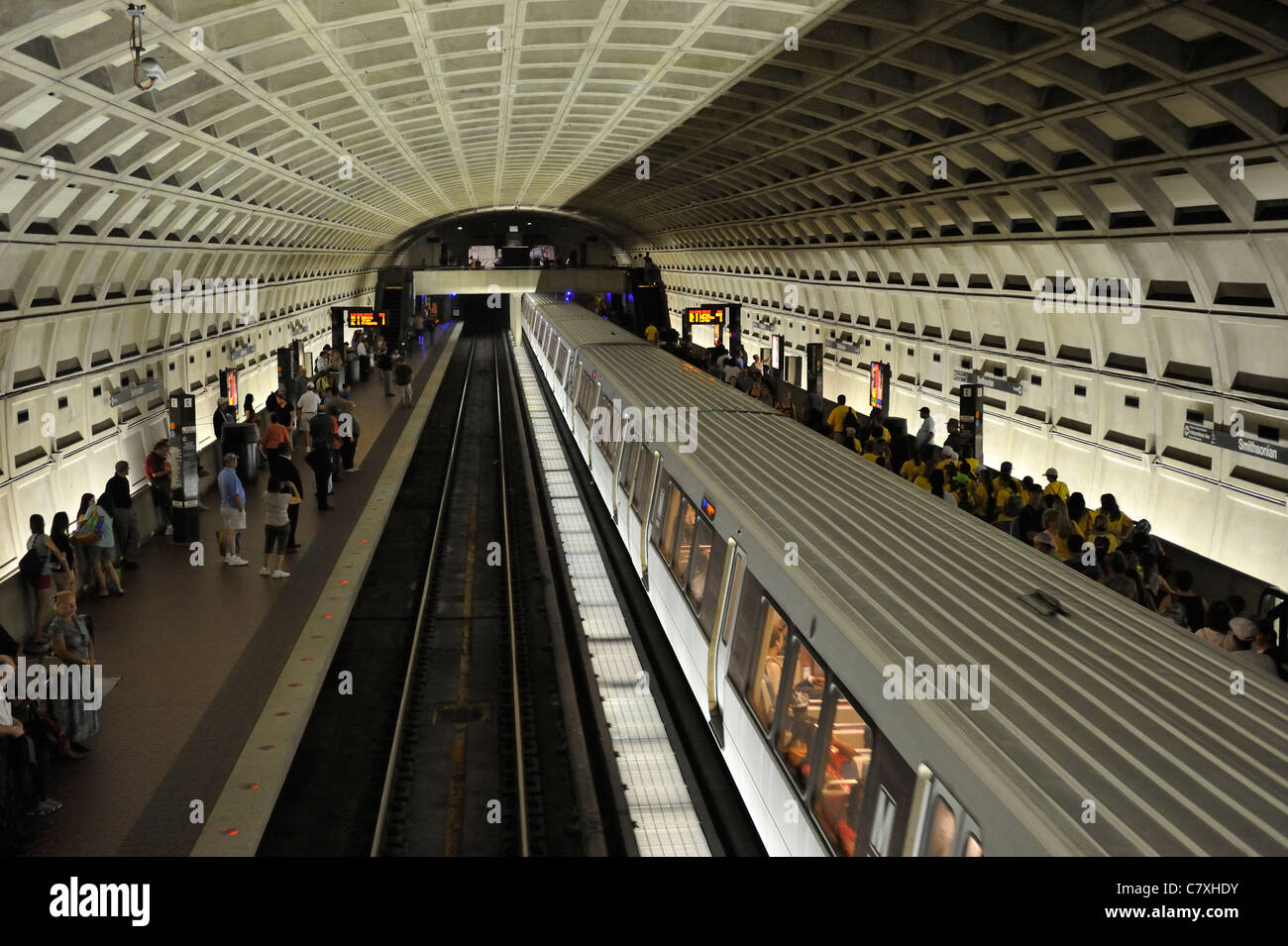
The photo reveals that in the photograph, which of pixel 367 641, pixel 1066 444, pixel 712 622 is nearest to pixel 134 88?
pixel 367 641

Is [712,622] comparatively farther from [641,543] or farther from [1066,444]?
[1066,444]

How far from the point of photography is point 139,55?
8.77 metres

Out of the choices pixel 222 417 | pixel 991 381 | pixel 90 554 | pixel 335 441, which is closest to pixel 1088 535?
pixel 991 381

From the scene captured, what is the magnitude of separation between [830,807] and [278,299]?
28768 millimetres

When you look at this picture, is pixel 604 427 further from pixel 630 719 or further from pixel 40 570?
pixel 40 570

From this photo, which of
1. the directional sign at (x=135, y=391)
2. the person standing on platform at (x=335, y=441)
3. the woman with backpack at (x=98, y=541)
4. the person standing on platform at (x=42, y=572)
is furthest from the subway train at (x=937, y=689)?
the directional sign at (x=135, y=391)

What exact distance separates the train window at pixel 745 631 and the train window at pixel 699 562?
3.46 ft

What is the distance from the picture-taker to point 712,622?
773 cm

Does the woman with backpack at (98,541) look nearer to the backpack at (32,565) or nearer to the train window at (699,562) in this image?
the backpack at (32,565)

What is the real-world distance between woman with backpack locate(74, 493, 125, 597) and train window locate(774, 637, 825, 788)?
8788mm

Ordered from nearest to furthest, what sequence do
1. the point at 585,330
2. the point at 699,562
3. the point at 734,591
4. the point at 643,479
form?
the point at 734,591
the point at 699,562
the point at 643,479
the point at 585,330

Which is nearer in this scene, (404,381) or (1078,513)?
(1078,513)

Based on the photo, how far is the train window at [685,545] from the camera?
8.95 metres

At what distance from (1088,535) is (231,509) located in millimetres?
9855
